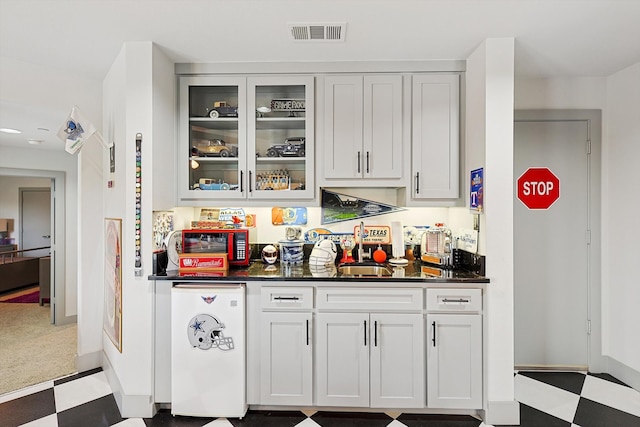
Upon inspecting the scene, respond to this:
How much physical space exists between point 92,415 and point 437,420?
2342mm

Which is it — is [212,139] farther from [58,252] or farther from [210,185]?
[58,252]

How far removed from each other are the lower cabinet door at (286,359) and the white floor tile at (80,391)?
1.34 m

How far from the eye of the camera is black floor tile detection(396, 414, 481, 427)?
218 cm

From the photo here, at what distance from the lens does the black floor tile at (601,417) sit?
2193mm

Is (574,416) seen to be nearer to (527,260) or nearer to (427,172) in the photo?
(527,260)

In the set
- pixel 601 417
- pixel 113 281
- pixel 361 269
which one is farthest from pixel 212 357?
pixel 601 417

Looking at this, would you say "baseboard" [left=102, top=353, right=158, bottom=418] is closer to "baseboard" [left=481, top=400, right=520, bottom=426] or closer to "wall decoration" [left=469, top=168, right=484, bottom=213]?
"baseboard" [left=481, top=400, right=520, bottom=426]

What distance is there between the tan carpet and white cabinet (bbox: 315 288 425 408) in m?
2.34

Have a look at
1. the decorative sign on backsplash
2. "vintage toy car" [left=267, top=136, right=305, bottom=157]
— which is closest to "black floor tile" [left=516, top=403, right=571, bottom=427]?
the decorative sign on backsplash

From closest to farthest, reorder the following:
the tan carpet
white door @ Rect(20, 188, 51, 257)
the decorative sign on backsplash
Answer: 1. the tan carpet
2. the decorative sign on backsplash
3. white door @ Rect(20, 188, 51, 257)

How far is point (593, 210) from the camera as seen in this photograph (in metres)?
2.84

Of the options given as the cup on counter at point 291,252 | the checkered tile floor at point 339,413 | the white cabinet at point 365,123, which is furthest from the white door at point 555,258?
the cup on counter at point 291,252

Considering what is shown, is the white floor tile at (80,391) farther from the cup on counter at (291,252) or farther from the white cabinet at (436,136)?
the white cabinet at (436,136)

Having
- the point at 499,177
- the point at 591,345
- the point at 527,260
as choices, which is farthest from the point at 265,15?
the point at 591,345
